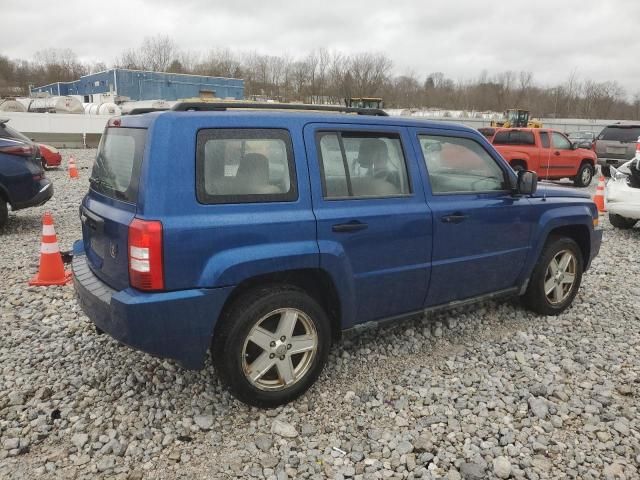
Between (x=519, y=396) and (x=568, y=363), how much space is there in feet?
2.35

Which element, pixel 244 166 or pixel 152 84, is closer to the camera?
pixel 244 166

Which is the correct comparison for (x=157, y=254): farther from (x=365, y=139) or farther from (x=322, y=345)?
(x=365, y=139)

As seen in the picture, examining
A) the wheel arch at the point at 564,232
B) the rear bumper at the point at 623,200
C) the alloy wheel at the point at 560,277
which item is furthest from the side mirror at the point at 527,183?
the rear bumper at the point at 623,200

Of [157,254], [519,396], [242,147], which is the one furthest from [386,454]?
[242,147]

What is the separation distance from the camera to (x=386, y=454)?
9.29 ft

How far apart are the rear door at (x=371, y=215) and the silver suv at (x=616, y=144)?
52.2ft

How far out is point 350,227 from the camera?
3205 mm

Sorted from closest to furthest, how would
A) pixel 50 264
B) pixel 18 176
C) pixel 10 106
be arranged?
pixel 50 264 → pixel 18 176 → pixel 10 106

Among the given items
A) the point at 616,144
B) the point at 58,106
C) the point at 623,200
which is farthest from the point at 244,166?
the point at 58,106

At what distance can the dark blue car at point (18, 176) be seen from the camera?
24.3ft

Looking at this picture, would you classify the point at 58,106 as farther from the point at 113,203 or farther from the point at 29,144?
the point at 113,203

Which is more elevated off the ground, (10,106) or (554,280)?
(10,106)

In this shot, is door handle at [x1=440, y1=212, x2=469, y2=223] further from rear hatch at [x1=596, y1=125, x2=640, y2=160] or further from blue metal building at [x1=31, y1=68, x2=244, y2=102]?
blue metal building at [x1=31, y1=68, x2=244, y2=102]

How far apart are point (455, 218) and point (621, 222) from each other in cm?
667
